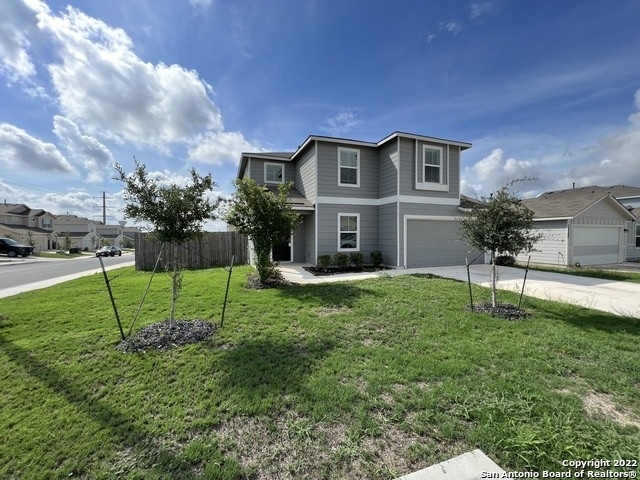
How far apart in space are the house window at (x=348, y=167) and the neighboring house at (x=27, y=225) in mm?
46370

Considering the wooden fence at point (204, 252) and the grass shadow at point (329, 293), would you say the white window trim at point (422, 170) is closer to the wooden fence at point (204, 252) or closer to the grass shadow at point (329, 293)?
the grass shadow at point (329, 293)

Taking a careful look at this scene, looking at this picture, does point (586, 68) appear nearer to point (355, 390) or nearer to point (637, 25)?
point (637, 25)

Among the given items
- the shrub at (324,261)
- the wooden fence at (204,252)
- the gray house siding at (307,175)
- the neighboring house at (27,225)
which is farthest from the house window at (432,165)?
the neighboring house at (27,225)

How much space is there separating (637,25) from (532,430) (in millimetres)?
11809

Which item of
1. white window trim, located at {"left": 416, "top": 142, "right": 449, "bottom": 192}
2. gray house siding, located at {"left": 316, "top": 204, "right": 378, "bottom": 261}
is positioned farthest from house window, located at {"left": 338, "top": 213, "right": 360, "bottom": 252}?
white window trim, located at {"left": 416, "top": 142, "right": 449, "bottom": 192}

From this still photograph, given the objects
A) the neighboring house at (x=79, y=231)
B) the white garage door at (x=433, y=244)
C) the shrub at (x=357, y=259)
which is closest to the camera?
the shrub at (x=357, y=259)

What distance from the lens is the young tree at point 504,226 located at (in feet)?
20.0

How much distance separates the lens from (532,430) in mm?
2496

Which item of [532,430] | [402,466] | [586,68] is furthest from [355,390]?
[586,68]

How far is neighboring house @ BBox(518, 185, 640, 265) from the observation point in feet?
49.4

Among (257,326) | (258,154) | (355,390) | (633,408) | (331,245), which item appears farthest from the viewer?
(258,154)

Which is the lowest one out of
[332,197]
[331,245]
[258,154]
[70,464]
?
[70,464]

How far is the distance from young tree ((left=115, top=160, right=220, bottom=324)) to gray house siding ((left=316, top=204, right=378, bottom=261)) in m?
7.04

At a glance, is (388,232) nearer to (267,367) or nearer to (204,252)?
(204,252)
